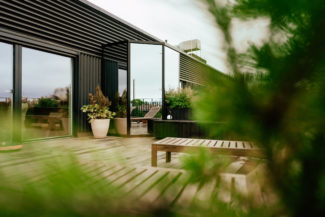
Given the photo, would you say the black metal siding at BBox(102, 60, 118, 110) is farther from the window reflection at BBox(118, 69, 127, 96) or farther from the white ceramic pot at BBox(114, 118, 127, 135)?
the white ceramic pot at BBox(114, 118, 127, 135)

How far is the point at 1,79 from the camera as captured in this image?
166 inches

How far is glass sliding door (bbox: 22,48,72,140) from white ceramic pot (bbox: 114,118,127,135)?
1.21 m

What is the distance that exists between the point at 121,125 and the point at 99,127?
718 millimetres

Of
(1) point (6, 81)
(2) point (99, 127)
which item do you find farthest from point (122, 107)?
(1) point (6, 81)

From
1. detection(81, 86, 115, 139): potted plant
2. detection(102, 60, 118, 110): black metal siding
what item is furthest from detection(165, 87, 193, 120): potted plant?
detection(102, 60, 118, 110): black metal siding

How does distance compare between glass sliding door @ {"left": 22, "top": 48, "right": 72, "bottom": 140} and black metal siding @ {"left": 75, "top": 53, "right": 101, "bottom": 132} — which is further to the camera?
black metal siding @ {"left": 75, "top": 53, "right": 101, "bottom": 132}

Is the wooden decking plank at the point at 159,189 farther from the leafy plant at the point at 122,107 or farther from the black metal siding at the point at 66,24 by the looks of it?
the leafy plant at the point at 122,107

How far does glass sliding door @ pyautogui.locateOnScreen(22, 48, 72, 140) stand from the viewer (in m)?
4.59

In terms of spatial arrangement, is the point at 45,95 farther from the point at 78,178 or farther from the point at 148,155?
the point at 78,178

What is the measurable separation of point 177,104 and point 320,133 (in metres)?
5.05

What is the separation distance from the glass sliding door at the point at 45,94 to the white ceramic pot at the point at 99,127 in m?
0.76

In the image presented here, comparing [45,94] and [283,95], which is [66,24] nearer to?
[45,94]

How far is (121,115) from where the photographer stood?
6.23 meters

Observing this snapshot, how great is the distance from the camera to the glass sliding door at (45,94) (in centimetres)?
459
